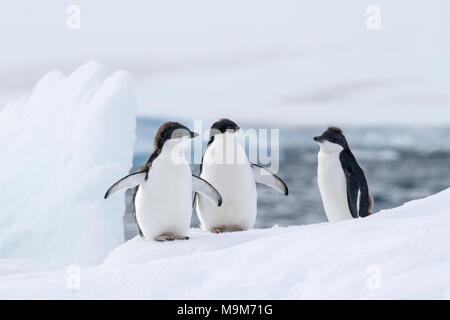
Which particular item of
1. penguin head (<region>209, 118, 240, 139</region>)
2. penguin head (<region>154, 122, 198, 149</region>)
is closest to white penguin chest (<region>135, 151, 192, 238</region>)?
penguin head (<region>154, 122, 198, 149</region>)

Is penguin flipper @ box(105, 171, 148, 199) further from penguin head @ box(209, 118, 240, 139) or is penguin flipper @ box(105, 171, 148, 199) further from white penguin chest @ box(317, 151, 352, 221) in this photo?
white penguin chest @ box(317, 151, 352, 221)

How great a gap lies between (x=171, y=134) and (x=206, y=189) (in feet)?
1.61

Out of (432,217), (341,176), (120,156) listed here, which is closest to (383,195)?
(120,156)

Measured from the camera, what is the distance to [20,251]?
32.6 ft

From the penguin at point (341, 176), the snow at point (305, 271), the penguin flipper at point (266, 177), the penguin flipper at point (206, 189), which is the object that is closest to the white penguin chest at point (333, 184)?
the penguin at point (341, 176)

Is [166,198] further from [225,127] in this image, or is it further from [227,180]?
[225,127]

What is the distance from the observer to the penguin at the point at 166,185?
4234 mm

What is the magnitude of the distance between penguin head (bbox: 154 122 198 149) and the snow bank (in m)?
5.93

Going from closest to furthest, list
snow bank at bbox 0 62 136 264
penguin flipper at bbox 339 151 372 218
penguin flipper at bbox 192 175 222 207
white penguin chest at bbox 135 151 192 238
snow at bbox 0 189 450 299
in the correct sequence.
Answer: snow at bbox 0 189 450 299 → white penguin chest at bbox 135 151 192 238 → penguin flipper at bbox 192 175 222 207 → penguin flipper at bbox 339 151 372 218 → snow bank at bbox 0 62 136 264

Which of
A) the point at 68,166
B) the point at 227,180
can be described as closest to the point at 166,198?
the point at 227,180

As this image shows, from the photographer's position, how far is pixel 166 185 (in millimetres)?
4227

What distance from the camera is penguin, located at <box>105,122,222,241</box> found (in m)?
4.23

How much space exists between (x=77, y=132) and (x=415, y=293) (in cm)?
907

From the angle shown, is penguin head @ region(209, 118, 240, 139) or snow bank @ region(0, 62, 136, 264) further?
snow bank @ region(0, 62, 136, 264)
